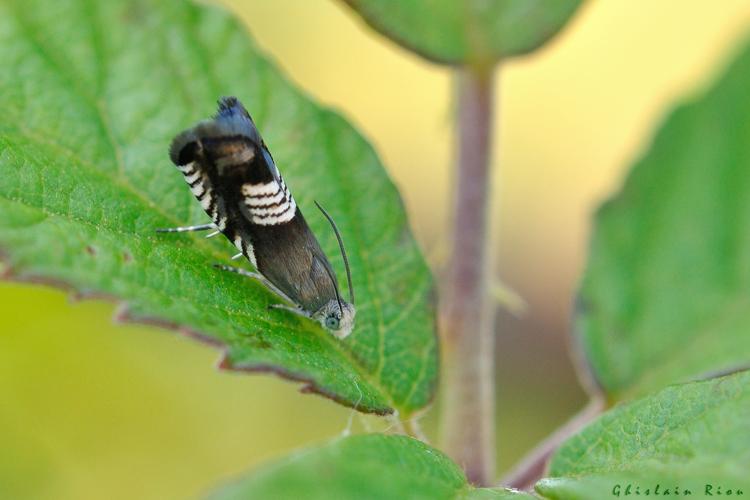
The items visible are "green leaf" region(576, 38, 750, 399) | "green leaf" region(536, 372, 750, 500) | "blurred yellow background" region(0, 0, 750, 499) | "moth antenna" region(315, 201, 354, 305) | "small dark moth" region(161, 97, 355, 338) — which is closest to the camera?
"green leaf" region(536, 372, 750, 500)

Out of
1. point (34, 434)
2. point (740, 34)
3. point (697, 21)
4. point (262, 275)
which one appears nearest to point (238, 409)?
point (34, 434)

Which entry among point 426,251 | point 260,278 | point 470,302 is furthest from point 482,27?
point 426,251

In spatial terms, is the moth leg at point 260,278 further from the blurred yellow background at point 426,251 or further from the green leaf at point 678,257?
the blurred yellow background at point 426,251

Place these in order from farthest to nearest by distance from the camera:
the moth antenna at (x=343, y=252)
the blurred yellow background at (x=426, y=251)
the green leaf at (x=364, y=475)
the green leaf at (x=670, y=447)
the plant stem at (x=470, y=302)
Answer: the blurred yellow background at (x=426, y=251) < the plant stem at (x=470, y=302) < the moth antenna at (x=343, y=252) < the green leaf at (x=670, y=447) < the green leaf at (x=364, y=475)

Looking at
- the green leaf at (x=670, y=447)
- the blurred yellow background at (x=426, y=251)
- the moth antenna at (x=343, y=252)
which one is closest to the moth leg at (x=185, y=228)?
the moth antenna at (x=343, y=252)

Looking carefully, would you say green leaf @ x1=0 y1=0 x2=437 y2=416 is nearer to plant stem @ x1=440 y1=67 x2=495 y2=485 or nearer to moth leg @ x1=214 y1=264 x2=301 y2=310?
moth leg @ x1=214 y1=264 x2=301 y2=310

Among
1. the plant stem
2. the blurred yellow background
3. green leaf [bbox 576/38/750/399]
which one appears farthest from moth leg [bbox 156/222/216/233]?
the blurred yellow background

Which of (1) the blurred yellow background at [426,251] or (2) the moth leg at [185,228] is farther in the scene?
(1) the blurred yellow background at [426,251]
